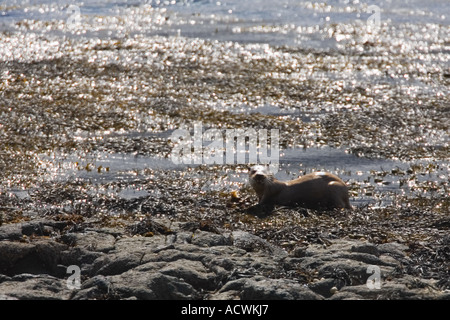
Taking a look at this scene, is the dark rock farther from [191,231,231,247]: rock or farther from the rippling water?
the rippling water

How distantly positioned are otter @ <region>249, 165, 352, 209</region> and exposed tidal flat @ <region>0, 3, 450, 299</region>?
0.28m

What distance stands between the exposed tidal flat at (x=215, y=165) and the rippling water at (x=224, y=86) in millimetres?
63

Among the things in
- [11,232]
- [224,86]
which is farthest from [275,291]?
[224,86]

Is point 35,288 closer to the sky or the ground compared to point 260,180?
closer to the ground

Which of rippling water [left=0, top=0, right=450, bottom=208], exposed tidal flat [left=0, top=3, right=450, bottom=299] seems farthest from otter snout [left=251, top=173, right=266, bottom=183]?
rippling water [left=0, top=0, right=450, bottom=208]

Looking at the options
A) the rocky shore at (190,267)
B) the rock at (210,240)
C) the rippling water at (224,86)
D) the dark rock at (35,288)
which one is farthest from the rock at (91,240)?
the rippling water at (224,86)

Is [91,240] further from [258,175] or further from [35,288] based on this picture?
[258,175]

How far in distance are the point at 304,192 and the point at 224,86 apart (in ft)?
24.5

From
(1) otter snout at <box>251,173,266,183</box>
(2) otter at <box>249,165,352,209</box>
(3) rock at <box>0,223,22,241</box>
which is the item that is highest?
(1) otter snout at <box>251,173,266,183</box>

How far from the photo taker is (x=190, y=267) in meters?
6.93

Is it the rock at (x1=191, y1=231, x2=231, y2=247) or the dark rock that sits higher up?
the rock at (x1=191, y1=231, x2=231, y2=247)

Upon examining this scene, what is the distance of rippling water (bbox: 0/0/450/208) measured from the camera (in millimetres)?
12789

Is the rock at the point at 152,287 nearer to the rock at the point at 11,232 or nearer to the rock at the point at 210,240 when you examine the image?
the rock at the point at 210,240

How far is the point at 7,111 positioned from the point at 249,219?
7389 mm
